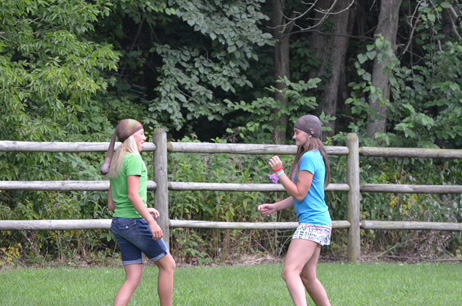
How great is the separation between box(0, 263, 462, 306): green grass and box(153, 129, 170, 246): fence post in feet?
2.01

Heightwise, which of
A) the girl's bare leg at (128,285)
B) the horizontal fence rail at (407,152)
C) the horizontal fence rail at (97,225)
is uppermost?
the horizontal fence rail at (407,152)

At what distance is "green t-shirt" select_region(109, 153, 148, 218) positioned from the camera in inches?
176

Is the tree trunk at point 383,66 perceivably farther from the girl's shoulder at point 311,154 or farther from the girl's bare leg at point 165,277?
the girl's bare leg at point 165,277

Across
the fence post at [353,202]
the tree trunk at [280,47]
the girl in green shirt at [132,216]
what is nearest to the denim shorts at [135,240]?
the girl in green shirt at [132,216]

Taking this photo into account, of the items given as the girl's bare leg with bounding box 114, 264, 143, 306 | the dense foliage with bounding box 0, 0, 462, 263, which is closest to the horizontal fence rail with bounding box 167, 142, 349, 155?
the dense foliage with bounding box 0, 0, 462, 263

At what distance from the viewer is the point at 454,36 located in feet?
41.6

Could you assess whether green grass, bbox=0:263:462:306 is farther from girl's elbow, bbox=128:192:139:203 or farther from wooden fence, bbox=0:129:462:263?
girl's elbow, bbox=128:192:139:203

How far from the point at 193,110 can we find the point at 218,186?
3.87m

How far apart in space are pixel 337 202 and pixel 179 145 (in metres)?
2.67

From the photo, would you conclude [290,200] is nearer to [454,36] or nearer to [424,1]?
[424,1]

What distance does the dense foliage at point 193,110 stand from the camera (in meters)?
8.49

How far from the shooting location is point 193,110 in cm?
1200

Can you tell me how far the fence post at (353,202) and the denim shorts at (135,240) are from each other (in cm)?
486

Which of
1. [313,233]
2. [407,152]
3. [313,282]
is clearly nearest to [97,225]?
[313,282]
